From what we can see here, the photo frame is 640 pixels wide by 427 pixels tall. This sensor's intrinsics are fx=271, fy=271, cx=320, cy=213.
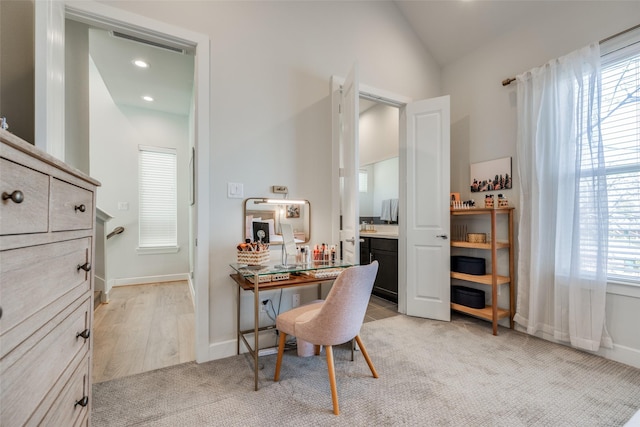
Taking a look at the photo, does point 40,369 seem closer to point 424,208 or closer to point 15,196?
point 15,196

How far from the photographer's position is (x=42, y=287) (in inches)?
28.9

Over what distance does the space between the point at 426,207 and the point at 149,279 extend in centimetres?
451

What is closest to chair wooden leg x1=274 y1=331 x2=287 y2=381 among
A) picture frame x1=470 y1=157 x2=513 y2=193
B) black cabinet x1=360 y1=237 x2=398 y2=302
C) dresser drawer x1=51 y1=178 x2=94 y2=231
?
dresser drawer x1=51 y1=178 x2=94 y2=231

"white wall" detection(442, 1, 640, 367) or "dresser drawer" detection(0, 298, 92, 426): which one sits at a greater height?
"white wall" detection(442, 1, 640, 367)

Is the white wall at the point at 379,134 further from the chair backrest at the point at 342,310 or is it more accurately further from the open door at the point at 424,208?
the chair backrest at the point at 342,310

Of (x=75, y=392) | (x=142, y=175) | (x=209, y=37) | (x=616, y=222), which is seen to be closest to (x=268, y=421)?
(x=75, y=392)

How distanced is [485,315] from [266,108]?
281 centimetres

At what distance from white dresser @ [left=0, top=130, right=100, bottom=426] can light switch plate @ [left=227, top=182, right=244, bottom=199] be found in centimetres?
113

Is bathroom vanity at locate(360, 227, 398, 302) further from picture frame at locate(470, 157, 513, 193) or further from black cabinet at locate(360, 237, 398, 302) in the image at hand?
picture frame at locate(470, 157, 513, 193)

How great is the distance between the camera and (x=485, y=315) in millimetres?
2617

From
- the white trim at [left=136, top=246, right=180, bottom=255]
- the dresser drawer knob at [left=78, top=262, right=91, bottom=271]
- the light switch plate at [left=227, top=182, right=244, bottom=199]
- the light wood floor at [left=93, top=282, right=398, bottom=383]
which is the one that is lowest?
the light wood floor at [left=93, top=282, right=398, bottom=383]

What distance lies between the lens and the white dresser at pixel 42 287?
22.9 inches

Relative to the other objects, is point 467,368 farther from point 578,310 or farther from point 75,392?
point 75,392

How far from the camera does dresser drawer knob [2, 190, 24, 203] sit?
567 mm
